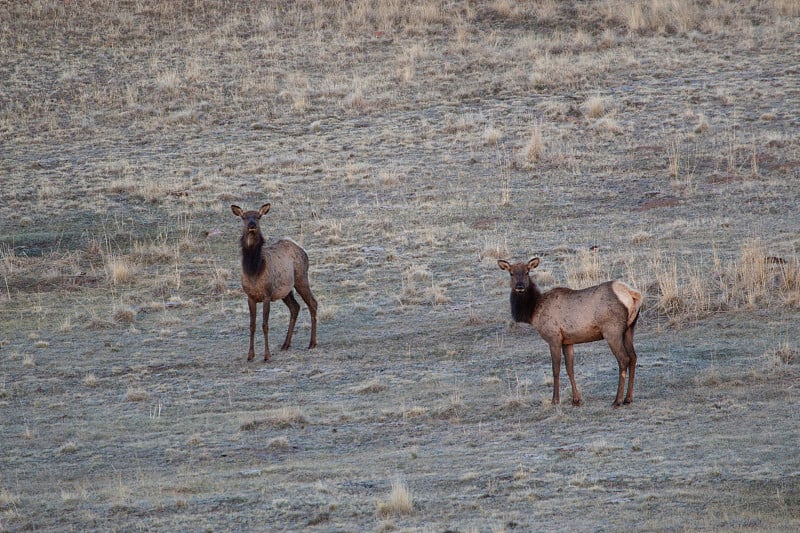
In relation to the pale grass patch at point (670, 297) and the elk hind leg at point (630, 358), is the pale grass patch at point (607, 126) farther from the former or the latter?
the elk hind leg at point (630, 358)

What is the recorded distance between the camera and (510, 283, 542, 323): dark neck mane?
1254 cm

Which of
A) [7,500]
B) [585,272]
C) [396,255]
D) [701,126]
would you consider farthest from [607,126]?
[7,500]

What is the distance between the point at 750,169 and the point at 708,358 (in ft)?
41.5

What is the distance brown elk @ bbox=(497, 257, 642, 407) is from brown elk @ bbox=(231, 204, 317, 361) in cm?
461

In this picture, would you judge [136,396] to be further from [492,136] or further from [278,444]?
[492,136]

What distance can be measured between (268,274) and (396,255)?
5840 millimetres

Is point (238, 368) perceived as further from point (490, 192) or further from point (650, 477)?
point (490, 192)

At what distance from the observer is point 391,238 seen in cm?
2269

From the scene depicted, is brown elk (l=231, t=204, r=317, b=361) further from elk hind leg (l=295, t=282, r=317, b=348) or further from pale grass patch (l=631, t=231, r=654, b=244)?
pale grass patch (l=631, t=231, r=654, b=244)

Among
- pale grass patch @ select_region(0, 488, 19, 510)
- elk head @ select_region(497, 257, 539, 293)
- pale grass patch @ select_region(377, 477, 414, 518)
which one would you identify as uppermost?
elk head @ select_region(497, 257, 539, 293)

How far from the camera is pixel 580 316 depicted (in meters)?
12.1

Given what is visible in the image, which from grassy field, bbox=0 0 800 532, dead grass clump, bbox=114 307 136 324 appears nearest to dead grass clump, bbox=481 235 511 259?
grassy field, bbox=0 0 800 532

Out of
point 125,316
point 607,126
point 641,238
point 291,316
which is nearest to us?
point 291,316

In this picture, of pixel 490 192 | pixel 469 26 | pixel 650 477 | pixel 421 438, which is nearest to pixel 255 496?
pixel 421 438
